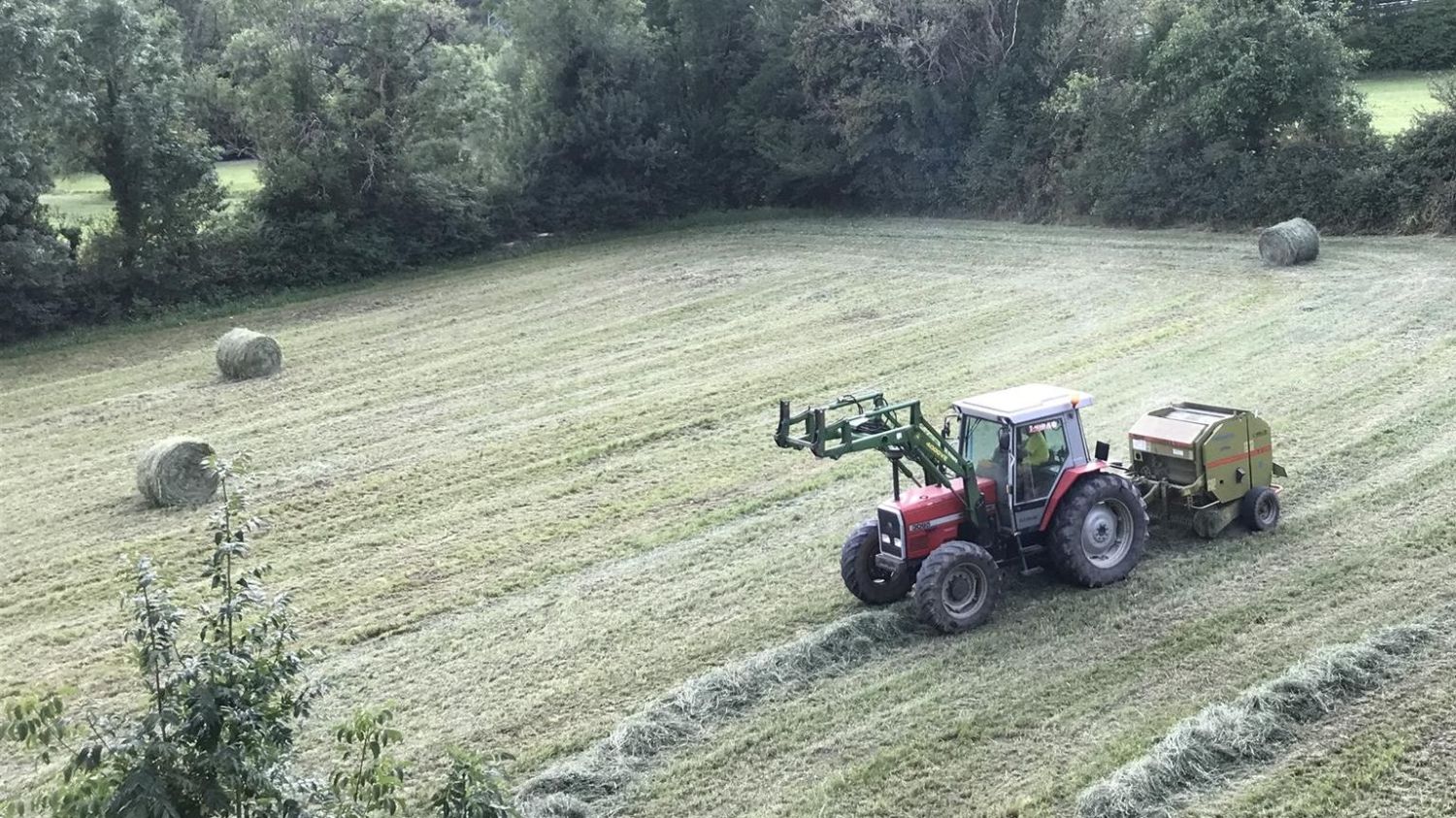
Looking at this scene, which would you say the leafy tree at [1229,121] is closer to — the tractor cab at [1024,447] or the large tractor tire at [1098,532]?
the large tractor tire at [1098,532]

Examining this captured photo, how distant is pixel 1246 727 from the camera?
8266 mm

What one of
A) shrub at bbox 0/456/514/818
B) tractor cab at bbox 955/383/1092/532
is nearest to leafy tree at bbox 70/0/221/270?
tractor cab at bbox 955/383/1092/532

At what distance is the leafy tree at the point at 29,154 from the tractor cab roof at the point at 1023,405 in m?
17.4

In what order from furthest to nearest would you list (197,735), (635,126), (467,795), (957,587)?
(635,126) → (957,587) → (467,795) → (197,735)

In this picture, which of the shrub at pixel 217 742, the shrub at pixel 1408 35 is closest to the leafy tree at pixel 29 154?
the shrub at pixel 217 742

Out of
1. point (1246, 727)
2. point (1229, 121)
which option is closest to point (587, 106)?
point (1229, 121)

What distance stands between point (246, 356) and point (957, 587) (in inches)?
525

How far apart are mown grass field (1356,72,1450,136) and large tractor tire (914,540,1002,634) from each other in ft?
58.5

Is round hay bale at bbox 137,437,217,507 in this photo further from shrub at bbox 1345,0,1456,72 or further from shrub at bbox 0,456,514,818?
shrub at bbox 1345,0,1456,72

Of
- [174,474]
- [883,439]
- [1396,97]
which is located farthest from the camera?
[1396,97]

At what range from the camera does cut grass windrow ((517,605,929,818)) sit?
328 inches

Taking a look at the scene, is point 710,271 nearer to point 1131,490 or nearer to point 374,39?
point 374,39

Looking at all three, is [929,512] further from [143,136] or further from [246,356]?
[143,136]

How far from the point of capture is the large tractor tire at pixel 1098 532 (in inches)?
402
